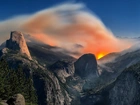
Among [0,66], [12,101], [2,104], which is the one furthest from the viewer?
[0,66]

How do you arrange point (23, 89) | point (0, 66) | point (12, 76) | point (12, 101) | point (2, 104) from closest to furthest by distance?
point (2, 104) < point (12, 101) < point (0, 66) < point (12, 76) < point (23, 89)

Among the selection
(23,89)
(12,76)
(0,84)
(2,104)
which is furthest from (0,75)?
(2,104)

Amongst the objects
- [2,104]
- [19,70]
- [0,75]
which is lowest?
[2,104]

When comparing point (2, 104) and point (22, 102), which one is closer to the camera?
point (2, 104)

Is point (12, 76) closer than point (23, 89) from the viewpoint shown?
Yes

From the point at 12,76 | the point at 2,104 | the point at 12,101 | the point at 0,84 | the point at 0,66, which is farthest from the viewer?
the point at 12,76

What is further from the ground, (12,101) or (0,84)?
(0,84)

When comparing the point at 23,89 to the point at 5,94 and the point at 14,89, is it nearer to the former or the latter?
the point at 14,89

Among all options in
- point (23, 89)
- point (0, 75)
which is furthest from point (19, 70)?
point (0, 75)

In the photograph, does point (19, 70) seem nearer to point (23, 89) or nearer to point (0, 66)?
point (23, 89)
